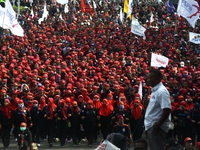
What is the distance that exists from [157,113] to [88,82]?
11635mm

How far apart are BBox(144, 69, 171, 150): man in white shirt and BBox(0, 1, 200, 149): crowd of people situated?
6.54 metres

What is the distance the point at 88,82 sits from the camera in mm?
19641

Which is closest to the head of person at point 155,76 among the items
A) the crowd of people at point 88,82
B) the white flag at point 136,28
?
the crowd of people at point 88,82

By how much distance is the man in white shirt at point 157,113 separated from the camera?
26.0 feet

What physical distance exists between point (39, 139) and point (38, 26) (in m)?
14.7

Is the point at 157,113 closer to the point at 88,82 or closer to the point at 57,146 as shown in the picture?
the point at 57,146

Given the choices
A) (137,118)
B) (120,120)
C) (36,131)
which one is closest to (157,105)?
(120,120)

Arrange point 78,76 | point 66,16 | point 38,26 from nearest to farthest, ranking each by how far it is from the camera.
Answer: point 78,76
point 38,26
point 66,16

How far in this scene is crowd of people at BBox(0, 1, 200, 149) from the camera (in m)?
18.0

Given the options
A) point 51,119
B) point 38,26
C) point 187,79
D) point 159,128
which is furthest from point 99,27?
point 159,128

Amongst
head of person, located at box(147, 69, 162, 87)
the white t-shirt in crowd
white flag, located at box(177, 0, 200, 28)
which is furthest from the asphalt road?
head of person, located at box(147, 69, 162, 87)

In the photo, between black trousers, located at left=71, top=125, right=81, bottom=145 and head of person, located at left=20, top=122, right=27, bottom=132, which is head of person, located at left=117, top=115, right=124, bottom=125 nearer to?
black trousers, located at left=71, top=125, right=81, bottom=145

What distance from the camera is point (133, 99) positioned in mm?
18578

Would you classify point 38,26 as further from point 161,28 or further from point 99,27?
point 161,28
